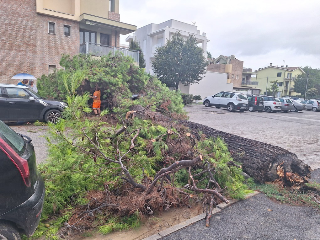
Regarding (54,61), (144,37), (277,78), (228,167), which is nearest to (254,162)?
(228,167)

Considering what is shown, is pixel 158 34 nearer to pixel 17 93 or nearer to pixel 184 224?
pixel 17 93

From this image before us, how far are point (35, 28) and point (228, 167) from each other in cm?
1933

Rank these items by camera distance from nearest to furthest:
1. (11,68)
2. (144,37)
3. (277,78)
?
(11,68) → (144,37) → (277,78)

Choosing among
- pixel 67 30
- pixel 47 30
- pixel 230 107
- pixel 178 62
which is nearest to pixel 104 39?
pixel 67 30

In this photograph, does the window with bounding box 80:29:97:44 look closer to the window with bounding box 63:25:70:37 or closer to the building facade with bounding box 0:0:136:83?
the building facade with bounding box 0:0:136:83

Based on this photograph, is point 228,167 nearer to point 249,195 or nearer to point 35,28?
point 249,195

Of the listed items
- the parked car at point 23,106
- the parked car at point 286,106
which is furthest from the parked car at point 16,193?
the parked car at point 286,106

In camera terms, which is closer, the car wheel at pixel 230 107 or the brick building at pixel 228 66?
the car wheel at pixel 230 107

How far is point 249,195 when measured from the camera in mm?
4434

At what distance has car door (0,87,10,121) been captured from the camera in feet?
29.2

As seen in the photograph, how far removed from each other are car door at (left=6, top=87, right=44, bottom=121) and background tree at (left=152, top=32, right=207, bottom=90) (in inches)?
731

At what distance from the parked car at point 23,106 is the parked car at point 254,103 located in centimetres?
1695

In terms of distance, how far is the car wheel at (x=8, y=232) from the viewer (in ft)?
8.00

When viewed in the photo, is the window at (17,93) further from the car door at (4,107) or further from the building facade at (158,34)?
the building facade at (158,34)
